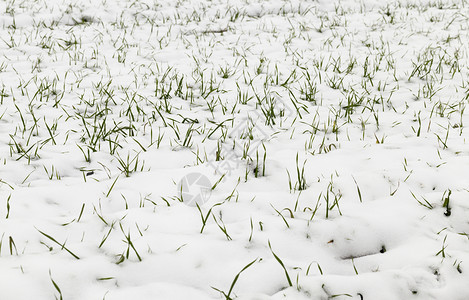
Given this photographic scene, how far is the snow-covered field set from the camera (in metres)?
Answer: 1.54

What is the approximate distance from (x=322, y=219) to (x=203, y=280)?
70 cm

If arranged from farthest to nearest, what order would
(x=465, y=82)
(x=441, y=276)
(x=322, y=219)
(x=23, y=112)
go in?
(x=465, y=82) → (x=23, y=112) → (x=322, y=219) → (x=441, y=276)

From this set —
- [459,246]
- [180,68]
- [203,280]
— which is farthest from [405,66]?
[203,280]

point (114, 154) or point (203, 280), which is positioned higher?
point (114, 154)

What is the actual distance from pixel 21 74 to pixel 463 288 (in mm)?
4333

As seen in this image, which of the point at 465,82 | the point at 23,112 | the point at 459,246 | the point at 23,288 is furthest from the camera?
the point at 465,82

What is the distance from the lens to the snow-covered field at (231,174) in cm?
154

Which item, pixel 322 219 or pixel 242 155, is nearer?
pixel 322 219

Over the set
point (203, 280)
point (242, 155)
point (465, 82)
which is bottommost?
point (203, 280)

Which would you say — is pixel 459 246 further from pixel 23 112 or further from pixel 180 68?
pixel 180 68

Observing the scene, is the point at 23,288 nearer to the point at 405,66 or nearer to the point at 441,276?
the point at 441,276

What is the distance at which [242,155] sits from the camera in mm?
2615

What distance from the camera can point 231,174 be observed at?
235 cm

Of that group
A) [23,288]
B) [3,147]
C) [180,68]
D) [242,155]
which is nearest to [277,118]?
[242,155]
